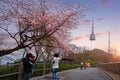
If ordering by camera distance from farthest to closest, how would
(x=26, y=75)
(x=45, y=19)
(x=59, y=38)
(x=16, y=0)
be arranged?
1. (x=59, y=38)
2. (x=45, y=19)
3. (x=16, y=0)
4. (x=26, y=75)

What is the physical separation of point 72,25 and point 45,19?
78.4 inches

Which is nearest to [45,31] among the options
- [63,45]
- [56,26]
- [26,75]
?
[56,26]

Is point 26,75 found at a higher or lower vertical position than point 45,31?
lower

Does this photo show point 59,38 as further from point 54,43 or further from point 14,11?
point 14,11

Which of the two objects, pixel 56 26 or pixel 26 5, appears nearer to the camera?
pixel 26 5

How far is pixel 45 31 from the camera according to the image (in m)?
21.1

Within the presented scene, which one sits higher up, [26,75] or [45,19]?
[45,19]

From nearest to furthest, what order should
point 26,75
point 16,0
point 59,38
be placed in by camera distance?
point 26,75 → point 16,0 → point 59,38

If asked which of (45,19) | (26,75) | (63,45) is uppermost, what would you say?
(45,19)

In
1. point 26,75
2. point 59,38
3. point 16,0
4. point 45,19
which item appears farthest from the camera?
point 59,38

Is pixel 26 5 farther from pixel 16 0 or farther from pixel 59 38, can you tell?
pixel 59 38

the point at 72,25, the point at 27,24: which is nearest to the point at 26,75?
the point at 27,24

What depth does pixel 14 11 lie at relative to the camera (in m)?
19.5

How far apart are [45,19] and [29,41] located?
2068mm
